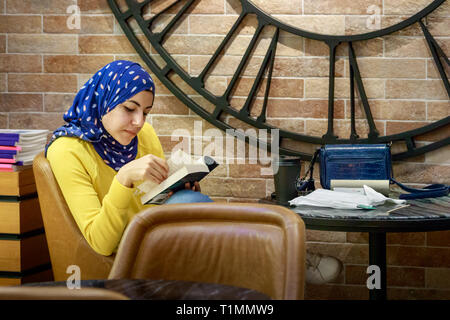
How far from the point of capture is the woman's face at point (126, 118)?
1778 mm

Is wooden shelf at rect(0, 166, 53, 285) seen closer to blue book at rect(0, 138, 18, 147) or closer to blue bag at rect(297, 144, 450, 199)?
blue book at rect(0, 138, 18, 147)

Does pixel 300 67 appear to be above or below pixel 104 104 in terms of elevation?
above

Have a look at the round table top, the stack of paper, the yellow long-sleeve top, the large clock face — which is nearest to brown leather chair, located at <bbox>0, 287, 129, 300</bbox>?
the yellow long-sleeve top

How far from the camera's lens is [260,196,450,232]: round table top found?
4.98ft

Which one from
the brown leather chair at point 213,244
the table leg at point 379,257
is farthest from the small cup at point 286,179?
the brown leather chair at point 213,244

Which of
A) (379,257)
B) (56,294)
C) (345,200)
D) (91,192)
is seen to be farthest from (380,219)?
(56,294)

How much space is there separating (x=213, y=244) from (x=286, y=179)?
602 mm

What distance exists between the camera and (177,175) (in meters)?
1.60

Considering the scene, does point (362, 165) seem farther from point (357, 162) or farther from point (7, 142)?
point (7, 142)

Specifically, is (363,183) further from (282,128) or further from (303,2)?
(303,2)

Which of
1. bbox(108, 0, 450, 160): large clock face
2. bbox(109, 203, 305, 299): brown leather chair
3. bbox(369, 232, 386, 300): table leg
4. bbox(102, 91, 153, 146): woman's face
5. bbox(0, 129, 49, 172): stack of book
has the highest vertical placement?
bbox(108, 0, 450, 160): large clock face

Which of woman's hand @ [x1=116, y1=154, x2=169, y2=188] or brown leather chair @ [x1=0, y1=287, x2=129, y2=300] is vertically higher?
woman's hand @ [x1=116, y1=154, x2=169, y2=188]

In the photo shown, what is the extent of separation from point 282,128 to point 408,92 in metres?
0.54

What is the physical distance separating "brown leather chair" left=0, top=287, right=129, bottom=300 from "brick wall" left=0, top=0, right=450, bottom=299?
5.30 feet
